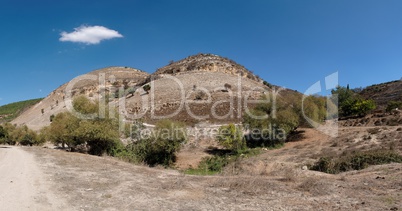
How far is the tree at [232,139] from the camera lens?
1332 inches

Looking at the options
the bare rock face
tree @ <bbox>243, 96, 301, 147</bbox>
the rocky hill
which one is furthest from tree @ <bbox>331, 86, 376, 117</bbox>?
the rocky hill

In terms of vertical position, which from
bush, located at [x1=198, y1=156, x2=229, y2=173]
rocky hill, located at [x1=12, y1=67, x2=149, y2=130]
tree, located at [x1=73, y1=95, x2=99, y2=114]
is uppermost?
rocky hill, located at [x1=12, y1=67, x2=149, y2=130]

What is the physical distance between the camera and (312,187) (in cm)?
1058

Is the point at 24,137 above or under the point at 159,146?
above

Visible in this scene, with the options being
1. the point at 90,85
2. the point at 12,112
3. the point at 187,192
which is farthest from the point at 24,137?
the point at 12,112

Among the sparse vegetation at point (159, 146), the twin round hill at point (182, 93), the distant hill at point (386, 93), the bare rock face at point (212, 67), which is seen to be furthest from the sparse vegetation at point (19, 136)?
the distant hill at point (386, 93)

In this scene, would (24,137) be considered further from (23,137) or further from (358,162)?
(358,162)

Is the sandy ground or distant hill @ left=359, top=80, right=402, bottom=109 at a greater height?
distant hill @ left=359, top=80, right=402, bottom=109

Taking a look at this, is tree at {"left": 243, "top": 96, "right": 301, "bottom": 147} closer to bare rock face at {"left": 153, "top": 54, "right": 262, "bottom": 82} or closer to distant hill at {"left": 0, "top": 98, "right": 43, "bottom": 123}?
bare rock face at {"left": 153, "top": 54, "right": 262, "bottom": 82}

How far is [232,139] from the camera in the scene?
112 ft

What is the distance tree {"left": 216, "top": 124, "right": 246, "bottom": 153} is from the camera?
33844 millimetres

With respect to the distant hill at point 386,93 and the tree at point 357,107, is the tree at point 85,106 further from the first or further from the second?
the distant hill at point 386,93

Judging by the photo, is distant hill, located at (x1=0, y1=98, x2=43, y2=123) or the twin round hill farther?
distant hill, located at (x1=0, y1=98, x2=43, y2=123)

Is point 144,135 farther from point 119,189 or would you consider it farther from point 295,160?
point 119,189
